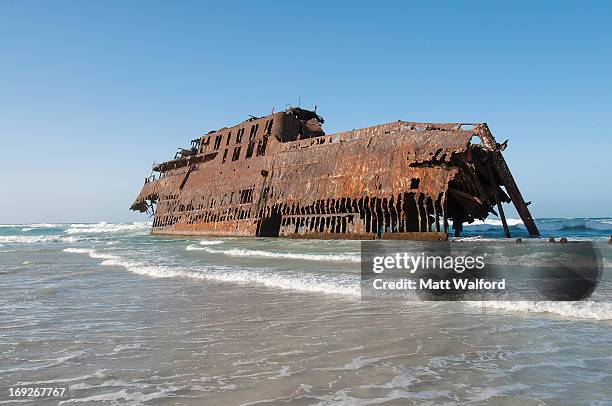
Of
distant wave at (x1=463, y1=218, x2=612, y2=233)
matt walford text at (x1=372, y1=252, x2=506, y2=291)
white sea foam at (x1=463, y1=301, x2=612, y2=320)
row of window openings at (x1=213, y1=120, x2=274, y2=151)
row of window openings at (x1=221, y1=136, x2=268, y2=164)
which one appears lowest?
white sea foam at (x1=463, y1=301, x2=612, y2=320)

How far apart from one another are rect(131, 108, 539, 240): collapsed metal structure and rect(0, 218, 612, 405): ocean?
359 inches

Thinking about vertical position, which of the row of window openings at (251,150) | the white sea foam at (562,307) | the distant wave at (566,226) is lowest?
the white sea foam at (562,307)

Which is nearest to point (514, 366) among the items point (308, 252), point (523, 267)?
point (523, 267)

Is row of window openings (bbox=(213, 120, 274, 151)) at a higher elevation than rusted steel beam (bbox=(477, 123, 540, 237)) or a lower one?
higher

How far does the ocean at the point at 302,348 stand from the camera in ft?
10.9

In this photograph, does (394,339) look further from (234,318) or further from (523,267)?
(523,267)

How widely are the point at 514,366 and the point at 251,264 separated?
9184 mm

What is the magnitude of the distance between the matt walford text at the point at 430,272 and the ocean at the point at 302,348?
904 millimetres

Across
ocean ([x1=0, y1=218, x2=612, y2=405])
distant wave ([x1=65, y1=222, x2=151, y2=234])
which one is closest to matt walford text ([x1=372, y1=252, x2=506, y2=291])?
ocean ([x1=0, y1=218, x2=612, y2=405])

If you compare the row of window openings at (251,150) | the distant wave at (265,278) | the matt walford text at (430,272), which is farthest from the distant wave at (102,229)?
the matt walford text at (430,272)

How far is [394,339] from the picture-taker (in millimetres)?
4676

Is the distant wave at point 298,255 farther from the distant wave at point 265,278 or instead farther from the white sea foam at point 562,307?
the white sea foam at point 562,307

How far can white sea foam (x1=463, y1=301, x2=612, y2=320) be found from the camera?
5.44 m

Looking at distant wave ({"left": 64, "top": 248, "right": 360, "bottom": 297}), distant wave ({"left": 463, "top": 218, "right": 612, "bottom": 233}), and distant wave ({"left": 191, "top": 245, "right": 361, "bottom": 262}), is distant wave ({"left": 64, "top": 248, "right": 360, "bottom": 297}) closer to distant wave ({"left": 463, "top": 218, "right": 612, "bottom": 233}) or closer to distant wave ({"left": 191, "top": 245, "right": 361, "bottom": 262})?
distant wave ({"left": 191, "top": 245, "right": 361, "bottom": 262})
